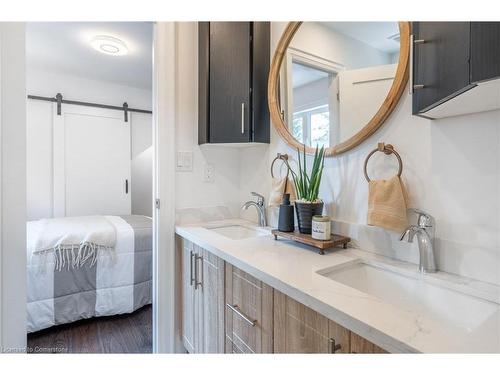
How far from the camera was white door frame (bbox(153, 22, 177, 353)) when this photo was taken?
1.56 m

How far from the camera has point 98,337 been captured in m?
→ 1.93

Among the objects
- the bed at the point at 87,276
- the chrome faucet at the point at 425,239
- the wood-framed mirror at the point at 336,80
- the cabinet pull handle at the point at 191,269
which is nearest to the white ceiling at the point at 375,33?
the wood-framed mirror at the point at 336,80

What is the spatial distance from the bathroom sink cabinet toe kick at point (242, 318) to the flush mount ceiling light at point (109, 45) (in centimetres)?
216

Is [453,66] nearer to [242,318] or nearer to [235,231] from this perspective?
[242,318]

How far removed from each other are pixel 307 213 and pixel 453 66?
2.28 ft

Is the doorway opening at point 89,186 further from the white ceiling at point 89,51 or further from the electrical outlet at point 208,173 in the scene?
the electrical outlet at point 208,173

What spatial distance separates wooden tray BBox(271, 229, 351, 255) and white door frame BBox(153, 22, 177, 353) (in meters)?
0.73

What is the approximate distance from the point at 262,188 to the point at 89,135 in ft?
9.70

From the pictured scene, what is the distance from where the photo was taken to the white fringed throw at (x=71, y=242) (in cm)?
199

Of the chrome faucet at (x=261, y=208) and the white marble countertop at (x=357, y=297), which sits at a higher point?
the chrome faucet at (x=261, y=208)

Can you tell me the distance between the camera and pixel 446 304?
0.78m

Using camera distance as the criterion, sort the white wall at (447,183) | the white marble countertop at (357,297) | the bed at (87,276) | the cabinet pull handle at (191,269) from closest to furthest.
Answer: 1. the white marble countertop at (357,297)
2. the white wall at (447,183)
3. the cabinet pull handle at (191,269)
4. the bed at (87,276)

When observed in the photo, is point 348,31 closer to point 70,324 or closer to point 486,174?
point 486,174

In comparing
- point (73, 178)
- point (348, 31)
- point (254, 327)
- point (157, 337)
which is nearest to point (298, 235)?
point (254, 327)
